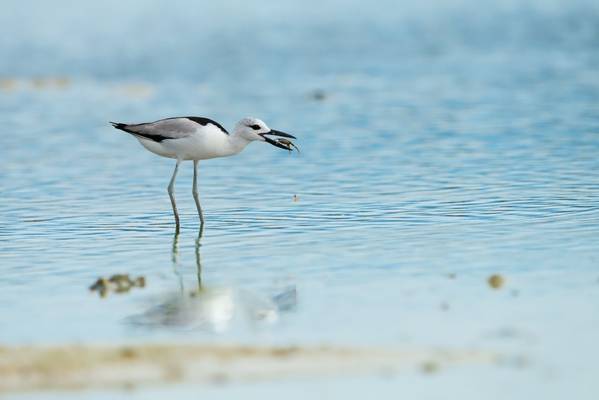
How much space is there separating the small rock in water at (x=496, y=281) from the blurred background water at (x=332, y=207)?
0.45ft

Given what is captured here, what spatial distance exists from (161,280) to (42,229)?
373cm

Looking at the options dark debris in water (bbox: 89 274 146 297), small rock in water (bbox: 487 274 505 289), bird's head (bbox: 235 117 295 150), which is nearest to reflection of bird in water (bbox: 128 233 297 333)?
dark debris in water (bbox: 89 274 146 297)

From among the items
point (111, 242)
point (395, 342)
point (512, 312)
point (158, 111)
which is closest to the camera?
point (395, 342)

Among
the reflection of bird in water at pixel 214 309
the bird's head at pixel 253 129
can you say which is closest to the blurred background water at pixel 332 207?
the reflection of bird in water at pixel 214 309

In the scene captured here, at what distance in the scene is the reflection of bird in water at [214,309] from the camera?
38.3ft

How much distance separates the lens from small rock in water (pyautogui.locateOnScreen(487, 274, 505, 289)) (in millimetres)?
12633

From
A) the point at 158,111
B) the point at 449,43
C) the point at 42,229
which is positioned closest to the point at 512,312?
the point at 42,229

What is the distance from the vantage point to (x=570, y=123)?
26344 mm

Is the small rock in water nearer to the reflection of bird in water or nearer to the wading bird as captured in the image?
the reflection of bird in water

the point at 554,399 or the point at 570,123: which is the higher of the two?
the point at 570,123

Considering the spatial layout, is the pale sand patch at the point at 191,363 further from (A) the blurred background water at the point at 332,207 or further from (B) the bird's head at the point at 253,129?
(B) the bird's head at the point at 253,129

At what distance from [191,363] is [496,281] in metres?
3.85

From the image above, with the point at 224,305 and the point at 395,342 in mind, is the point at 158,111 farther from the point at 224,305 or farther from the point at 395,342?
the point at 395,342

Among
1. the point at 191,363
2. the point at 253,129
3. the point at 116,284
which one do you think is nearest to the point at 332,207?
the point at 253,129
